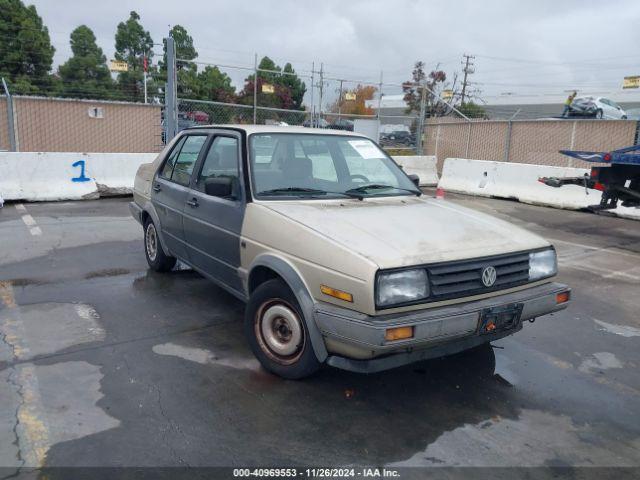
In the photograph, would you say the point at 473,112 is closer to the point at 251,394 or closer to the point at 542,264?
the point at 542,264

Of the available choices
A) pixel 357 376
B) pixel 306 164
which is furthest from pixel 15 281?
pixel 357 376

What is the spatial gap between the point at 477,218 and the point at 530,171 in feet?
31.7

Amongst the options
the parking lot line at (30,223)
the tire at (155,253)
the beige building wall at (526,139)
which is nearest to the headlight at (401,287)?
the tire at (155,253)

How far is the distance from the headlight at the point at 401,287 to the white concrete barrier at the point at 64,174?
9736mm

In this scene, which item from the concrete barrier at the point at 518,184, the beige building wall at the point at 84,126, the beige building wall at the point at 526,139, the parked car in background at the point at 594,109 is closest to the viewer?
the concrete barrier at the point at 518,184

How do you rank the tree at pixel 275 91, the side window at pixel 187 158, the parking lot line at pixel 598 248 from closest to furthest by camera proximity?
the side window at pixel 187 158
the parking lot line at pixel 598 248
the tree at pixel 275 91

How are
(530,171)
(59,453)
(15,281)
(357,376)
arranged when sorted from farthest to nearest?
(530,171)
(15,281)
(357,376)
(59,453)

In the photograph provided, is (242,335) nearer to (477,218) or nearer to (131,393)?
(131,393)

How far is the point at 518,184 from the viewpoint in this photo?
523 inches

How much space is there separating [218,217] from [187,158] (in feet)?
3.66

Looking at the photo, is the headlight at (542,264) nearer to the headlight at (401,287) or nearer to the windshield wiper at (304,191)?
the headlight at (401,287)

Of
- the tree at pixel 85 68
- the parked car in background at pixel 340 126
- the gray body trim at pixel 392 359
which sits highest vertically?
the tree at pixel 85 68

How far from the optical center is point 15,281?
576 centimetres

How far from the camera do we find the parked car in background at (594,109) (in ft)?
74.1
